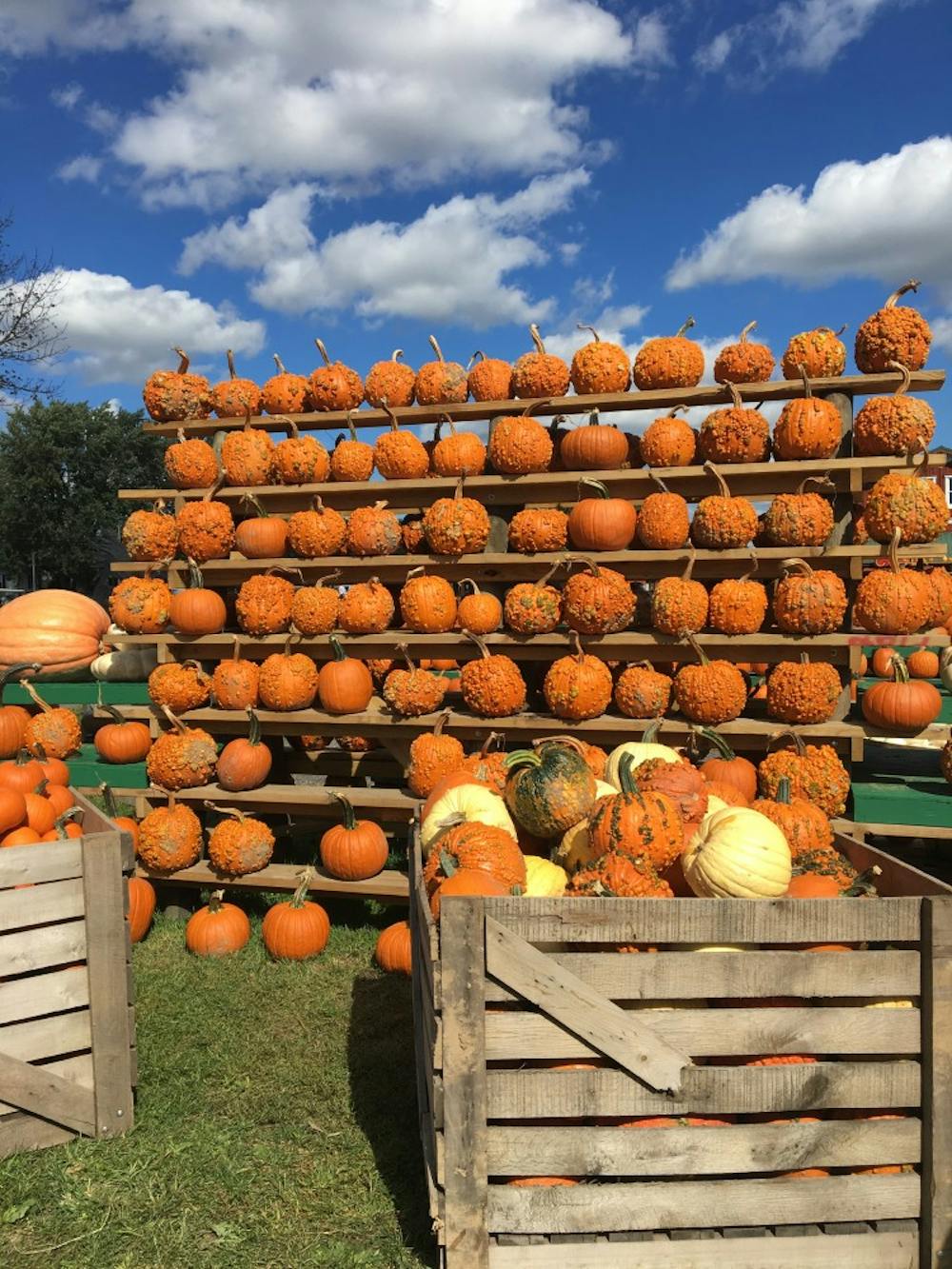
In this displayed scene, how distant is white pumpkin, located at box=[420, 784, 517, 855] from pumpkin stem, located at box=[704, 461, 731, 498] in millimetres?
2249

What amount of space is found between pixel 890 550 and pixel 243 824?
11.9 ft

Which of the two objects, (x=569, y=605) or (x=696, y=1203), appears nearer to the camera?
(x=696, y=1203)

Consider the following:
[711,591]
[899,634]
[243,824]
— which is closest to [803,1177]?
[899,634]

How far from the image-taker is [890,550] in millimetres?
4344

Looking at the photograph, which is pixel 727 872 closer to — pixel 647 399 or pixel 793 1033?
pixel 793 1033

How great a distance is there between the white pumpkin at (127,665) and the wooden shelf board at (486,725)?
0.68 metres

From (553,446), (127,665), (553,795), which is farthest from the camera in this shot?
(127,665)

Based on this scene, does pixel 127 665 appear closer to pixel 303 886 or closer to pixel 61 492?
pixel 303 886

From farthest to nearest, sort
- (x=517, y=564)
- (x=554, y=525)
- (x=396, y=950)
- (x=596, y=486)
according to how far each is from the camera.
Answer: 1. (x=517, y=564)
2. (x=554, y=525)
3. (x=596, y=486)
4. (x=396, y=950)

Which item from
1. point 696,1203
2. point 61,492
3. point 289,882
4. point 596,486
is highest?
point 61,492

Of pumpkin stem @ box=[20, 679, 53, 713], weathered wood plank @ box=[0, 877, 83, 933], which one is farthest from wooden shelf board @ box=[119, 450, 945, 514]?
weathered wood plank @ box=[0, 877, 83, 933]

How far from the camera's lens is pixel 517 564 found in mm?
5082

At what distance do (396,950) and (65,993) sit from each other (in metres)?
1.79

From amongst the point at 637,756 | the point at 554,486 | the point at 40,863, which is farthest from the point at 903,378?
the point at 40,863
